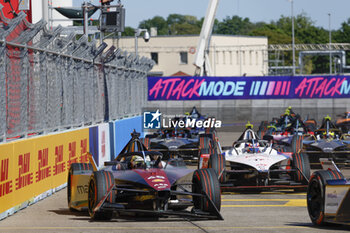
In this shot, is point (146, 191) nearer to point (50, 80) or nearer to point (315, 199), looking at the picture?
point (315, 199)

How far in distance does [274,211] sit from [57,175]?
5.05 metres

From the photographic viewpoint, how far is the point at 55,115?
56.4ft

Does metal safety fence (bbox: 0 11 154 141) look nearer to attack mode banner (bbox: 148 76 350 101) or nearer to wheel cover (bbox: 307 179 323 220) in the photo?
wheel cover (bbox: 307 179 323 220)

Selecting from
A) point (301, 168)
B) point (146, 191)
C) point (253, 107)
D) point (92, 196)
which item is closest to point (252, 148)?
point (301, 168)

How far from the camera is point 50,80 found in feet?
55.7

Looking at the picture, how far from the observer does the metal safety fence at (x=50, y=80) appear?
13.6 meters

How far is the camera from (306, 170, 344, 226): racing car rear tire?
1029 centimetres

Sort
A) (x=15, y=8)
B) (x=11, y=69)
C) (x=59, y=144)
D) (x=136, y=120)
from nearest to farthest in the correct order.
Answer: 1. (x=11, y=69)
2. (x=59, y=144)
3. (x=15, y=8)
4. (x=136, y=120)

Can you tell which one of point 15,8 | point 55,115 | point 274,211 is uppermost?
point 15,8

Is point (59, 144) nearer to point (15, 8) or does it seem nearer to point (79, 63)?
point (79, 63)

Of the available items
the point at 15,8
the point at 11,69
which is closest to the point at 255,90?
the point at 15,8

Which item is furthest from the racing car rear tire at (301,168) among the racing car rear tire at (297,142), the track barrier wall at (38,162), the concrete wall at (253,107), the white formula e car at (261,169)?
the concrete wall at (253,107)

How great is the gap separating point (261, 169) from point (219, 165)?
0.75 meters

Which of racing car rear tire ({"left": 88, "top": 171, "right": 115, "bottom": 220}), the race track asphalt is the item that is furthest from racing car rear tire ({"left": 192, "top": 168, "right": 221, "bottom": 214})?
racing car rear tire ({"left": 88, "top": 171, "right": 115, "bottom": 220})
